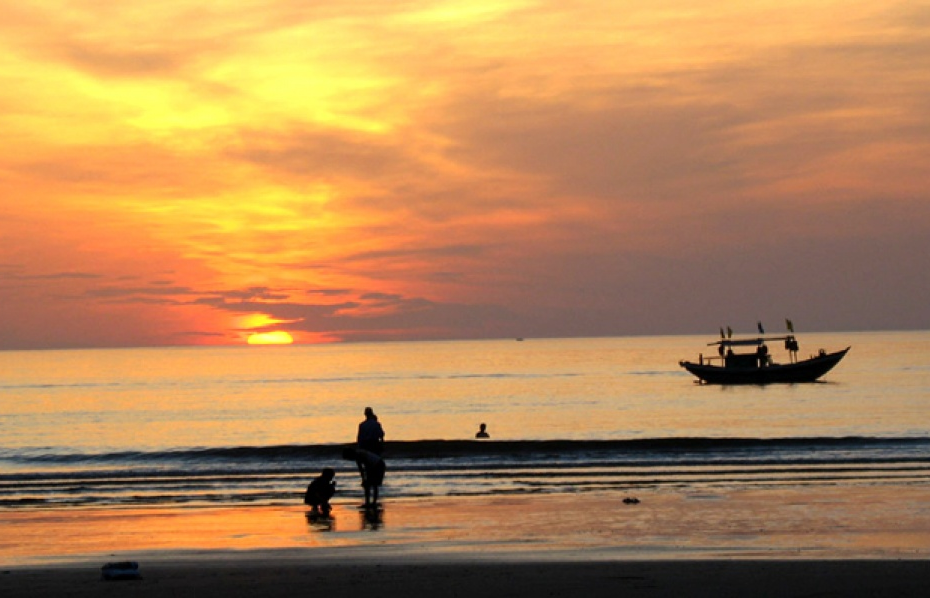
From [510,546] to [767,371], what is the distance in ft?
283

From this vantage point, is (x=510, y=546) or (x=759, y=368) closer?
(x=510, y=546)

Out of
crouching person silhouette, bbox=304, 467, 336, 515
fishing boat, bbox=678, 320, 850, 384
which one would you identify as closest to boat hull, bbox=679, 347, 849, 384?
fishing boat, bbox=678, 320, 850, 384

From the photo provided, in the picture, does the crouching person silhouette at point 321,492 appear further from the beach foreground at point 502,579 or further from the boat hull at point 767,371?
the boat hull at point 767,371

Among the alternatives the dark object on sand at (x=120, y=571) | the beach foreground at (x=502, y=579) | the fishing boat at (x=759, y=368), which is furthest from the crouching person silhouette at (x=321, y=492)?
the fishing boat at (x=759, y=368)

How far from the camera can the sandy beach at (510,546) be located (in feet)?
47.6

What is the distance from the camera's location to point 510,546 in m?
18.4

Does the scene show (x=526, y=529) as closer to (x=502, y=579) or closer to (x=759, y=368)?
(x=502, y=579)

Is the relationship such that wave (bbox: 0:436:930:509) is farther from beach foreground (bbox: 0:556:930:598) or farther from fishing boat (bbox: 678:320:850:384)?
fishing boat (bbox: 678:320:850:384)

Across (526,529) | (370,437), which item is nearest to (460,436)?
(370,437)

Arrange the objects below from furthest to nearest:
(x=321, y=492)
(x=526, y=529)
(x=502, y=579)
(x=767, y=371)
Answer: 1. (x=767, y=371)
2. (x=321, y=492)
3. (x=526, y=529)
4. (x=502, y=579)

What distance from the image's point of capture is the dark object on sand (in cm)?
1509

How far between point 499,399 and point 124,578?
269ft

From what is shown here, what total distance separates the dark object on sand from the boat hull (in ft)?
289

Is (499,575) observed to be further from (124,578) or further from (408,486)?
(408,486)
